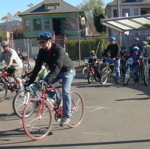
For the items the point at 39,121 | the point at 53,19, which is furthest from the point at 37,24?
the point at 39,121

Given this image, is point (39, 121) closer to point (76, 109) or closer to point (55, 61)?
point (76, 109)

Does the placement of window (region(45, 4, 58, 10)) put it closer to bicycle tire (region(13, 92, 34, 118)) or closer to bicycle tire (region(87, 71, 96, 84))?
bicycle tire (region(87, 71, 96, 84))

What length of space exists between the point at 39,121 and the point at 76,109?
40.8 inches

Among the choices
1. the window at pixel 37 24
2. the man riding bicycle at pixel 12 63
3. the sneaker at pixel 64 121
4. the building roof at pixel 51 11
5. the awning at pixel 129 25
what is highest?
the building roof at pixel 51 11

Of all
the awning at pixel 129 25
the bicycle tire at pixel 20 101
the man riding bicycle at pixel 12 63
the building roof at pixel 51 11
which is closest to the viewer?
the bicycle tire at pixel 20 101

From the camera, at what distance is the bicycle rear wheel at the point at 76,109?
7109 millimetres

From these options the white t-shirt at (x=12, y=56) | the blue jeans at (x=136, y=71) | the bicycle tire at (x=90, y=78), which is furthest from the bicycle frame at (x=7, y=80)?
the blue jeans at (x=136, y=71)

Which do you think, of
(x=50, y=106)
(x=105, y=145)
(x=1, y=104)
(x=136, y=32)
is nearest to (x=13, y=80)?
(x=1, y=104)

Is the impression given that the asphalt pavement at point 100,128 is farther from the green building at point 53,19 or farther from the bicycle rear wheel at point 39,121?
the green building at point 53,19

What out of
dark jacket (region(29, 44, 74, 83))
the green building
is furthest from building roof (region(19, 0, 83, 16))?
dark jacket (region(29, 44, 74, 83))

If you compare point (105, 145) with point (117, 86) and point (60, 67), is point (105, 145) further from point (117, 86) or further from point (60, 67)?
point (117, 86)

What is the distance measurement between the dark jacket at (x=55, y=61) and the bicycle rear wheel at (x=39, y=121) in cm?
49

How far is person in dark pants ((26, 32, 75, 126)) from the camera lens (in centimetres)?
631

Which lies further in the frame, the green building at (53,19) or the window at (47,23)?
the window at (47,23)
